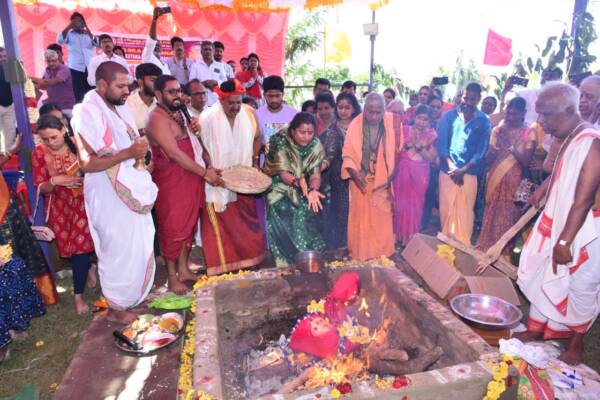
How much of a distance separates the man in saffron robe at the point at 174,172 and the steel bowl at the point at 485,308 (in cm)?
264

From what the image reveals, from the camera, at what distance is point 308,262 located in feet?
12.4

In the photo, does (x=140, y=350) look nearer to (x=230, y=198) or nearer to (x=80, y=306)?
(x=80, y=306)

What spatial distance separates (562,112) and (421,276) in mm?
2133

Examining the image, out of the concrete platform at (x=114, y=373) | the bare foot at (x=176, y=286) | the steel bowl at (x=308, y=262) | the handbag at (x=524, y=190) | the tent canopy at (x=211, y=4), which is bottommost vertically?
the concrete platform at (x=114, y=373)

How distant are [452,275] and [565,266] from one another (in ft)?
3.44

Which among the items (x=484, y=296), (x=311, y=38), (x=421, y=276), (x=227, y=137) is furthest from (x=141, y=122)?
(x=311, y=38)

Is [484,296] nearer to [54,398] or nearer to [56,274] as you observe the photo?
[54,398]

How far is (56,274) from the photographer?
5.08 meters

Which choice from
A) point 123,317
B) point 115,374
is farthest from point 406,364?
point 123,317

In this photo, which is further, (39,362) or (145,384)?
(39,362)

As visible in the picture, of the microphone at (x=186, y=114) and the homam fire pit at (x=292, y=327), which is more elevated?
the microphone at (x=186, y=114)

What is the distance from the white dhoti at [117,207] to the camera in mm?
3277

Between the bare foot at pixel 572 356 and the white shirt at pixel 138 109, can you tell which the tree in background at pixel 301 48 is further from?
the bare foot at pixel 572 356

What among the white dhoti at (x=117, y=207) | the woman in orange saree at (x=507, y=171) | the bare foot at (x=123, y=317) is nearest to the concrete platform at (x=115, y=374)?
the bare foot at (x=123, y=317)
